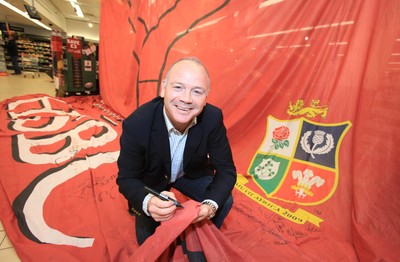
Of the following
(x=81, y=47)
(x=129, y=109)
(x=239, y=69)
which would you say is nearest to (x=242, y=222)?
(x=239, y=69)

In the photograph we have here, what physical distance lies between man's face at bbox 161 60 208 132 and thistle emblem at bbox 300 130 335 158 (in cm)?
95

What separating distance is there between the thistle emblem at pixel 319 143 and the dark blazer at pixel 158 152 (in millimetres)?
708

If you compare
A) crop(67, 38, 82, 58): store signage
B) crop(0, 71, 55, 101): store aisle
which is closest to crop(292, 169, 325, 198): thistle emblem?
crop(67, 38, 82, 58): store signage

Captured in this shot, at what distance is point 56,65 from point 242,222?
14.7ft

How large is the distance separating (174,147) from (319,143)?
3.29ft

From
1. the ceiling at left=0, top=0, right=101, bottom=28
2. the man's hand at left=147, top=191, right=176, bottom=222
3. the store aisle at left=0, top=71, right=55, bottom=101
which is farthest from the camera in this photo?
the ceiling at left=0, top=0, right=101, bottom=28

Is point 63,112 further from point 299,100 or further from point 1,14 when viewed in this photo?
point 1,14

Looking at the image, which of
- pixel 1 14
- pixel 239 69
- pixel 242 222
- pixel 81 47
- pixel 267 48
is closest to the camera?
pixel 242 222

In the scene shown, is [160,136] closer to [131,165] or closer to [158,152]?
[158,152]

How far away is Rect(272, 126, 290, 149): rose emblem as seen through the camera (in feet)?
5.00

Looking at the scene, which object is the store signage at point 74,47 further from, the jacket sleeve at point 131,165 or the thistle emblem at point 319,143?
the thistle emblem at point 319,143

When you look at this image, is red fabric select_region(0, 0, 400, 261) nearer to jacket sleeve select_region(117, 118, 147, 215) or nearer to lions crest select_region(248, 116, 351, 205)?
lions crest select_region(248, 116, 351, 205)

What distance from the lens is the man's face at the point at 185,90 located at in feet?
2.67

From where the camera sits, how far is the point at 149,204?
0.80m
